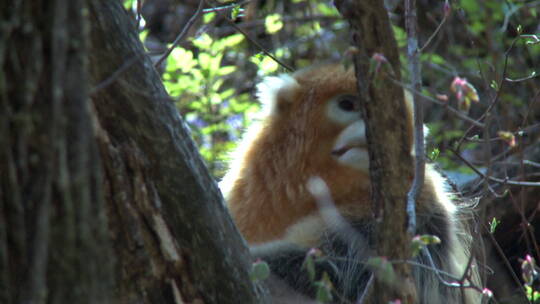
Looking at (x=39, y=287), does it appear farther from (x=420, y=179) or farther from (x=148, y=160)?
(x=420, y=179)

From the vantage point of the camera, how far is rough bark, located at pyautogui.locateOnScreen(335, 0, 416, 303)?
182 cm

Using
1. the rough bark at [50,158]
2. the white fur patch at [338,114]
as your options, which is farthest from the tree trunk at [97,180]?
the white fur patch at [338,114]

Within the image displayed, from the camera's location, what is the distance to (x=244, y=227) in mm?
3139

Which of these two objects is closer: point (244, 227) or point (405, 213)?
point (405, 213)

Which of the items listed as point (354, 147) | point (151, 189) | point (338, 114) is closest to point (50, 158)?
point (151, 189)

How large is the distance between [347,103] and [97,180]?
199 centimetres

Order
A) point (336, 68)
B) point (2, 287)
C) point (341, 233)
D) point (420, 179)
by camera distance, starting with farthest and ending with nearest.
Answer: point (336, 68)
point (341, 233)
point (420, 179)
point (2, 287)

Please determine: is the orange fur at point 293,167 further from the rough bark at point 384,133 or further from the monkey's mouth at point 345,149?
the rough bark at point 384,133

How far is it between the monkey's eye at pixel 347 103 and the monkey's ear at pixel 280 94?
234mm

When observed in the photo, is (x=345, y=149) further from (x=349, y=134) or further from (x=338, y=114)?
(x=338, y=114)

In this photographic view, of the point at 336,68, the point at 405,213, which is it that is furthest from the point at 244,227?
the point at 405,213

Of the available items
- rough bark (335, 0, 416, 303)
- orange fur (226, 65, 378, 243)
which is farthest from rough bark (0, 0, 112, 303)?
orange fur (226, 65, 378, 243)

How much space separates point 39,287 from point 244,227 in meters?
→ 1.98

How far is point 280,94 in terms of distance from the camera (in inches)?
130
